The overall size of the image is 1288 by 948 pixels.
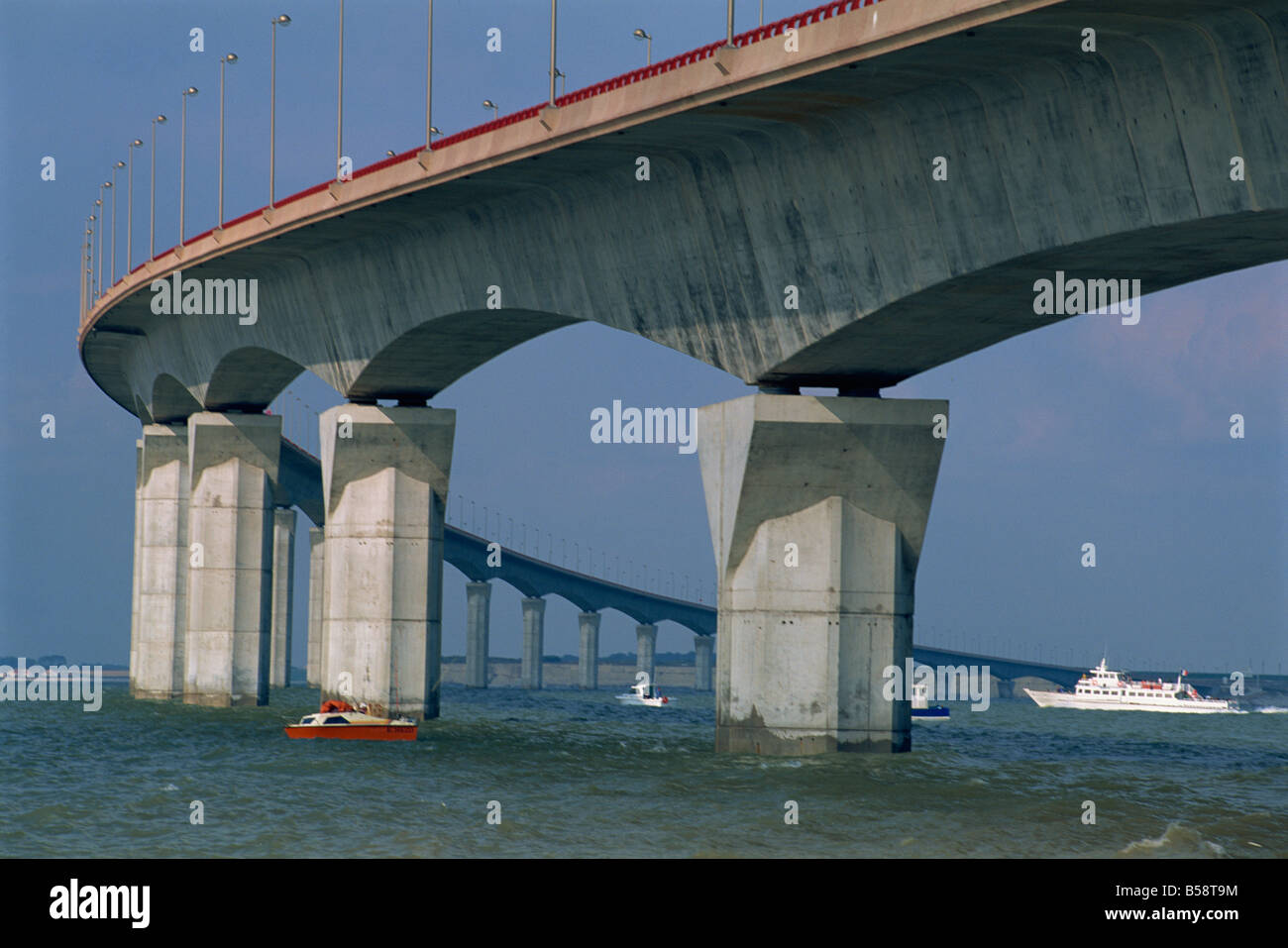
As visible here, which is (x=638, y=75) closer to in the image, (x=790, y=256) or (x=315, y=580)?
(x=790, y=256)

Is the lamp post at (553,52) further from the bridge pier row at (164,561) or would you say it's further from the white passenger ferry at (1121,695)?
the white passenger ferry at (1121,695)

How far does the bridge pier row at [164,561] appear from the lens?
75.8m

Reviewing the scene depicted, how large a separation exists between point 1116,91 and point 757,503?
14.7 meters

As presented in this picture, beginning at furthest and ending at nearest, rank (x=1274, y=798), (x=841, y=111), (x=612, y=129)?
(x=1274, y=798)
(x=612, y=129)
(x=841, y=111)

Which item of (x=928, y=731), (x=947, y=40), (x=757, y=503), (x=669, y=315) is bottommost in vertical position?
(x=928, y=731)

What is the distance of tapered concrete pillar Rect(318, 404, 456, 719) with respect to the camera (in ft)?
178

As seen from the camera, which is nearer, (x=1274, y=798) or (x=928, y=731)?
(x=1274, y=798)

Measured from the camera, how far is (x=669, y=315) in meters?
39.7

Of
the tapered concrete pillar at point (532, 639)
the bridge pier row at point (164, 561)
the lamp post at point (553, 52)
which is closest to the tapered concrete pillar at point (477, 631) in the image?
the tapered concrete pillar at point (532, 639)

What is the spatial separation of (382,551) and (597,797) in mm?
20713

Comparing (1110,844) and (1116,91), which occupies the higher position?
(1116,91)

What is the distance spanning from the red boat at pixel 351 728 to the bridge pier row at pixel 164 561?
2658cm
